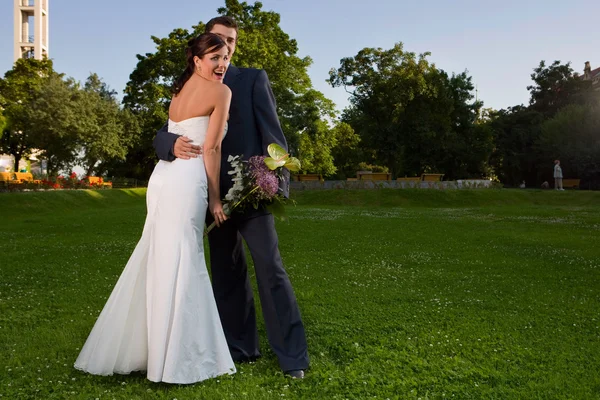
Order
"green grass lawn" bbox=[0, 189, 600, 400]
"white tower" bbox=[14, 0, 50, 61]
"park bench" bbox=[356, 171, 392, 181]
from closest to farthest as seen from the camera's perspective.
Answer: "green grass lawn" bbox=[0, 189, 600, 400] < "park bench" bbox=[356, 171, 392, 181] < "white tower" bbox=[14, 0, 50, 61]

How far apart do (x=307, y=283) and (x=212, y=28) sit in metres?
4.92

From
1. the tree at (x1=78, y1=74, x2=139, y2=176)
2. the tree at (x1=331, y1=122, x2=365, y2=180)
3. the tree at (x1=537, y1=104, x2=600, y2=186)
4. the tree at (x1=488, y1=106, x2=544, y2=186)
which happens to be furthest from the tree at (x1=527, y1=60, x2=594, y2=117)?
the tree at (x1=78, y1=74, x2=139, y2=176)

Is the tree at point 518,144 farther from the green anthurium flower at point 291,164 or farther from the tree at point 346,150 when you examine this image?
the green anthurium flower at point 291,164

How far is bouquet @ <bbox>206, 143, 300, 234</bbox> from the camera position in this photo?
425 cm

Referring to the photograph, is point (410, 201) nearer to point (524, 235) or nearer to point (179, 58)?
point (524, 235)

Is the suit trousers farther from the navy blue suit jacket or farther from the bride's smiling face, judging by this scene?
the bride's smiling face

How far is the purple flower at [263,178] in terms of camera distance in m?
4.22

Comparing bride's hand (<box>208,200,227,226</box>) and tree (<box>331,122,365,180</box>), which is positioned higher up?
tree (<box>331,122,365,180</box>)

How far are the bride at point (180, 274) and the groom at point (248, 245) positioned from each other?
198 millimetres

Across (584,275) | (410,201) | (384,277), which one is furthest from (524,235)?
(410,201)

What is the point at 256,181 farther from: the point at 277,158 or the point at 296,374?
the point at 296,374

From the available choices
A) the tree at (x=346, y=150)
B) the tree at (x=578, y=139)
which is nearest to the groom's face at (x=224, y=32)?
the tree at (x=346, y=150)

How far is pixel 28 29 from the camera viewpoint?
95938 mm

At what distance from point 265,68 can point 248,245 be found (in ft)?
130
